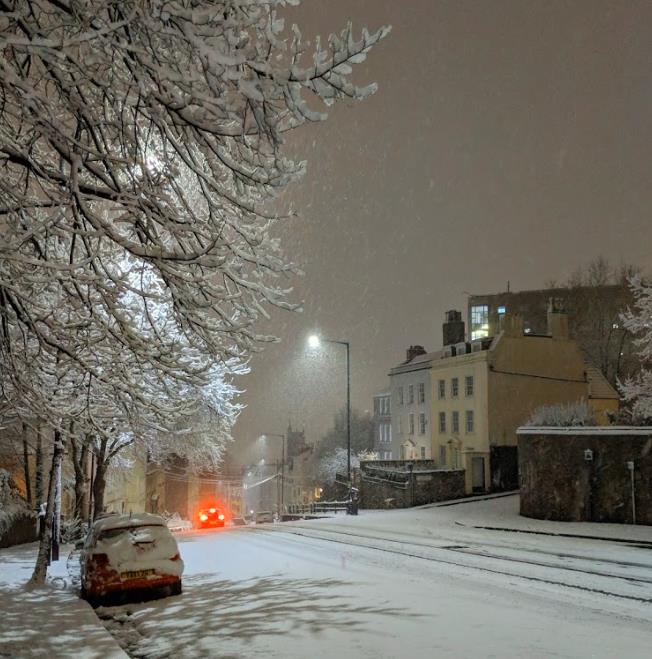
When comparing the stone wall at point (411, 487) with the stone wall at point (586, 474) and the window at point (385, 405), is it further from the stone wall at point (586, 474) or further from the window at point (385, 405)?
the window at point (385, 405)

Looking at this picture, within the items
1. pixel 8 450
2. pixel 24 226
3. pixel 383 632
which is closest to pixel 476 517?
pixel 8 450

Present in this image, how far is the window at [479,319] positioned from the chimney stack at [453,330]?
29995mm

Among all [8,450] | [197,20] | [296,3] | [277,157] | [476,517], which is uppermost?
[296,3]

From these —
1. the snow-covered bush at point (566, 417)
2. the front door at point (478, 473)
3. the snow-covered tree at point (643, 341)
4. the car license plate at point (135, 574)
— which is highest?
the snow-covered tree at point (643, 341)

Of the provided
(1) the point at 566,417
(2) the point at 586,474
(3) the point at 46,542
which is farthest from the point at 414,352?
(3) the point at 46,542

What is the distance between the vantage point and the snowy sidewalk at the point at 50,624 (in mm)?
8219

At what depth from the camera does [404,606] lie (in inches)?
389

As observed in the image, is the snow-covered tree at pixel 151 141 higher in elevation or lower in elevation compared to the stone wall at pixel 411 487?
higher

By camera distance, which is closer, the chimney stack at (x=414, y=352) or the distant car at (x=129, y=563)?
→ the distant car at (x=129, y=563)

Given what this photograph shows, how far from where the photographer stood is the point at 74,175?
5.57 metres

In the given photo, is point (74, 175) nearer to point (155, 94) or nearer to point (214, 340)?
point (155, 94)

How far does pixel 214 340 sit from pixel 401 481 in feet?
124

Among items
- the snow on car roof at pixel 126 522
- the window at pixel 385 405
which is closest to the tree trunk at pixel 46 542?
the snow on car roof at pixel 126 522

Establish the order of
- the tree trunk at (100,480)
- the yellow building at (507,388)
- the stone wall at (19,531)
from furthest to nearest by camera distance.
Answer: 1. the yellow building at (507,388)
2. the tree trunk at (100,480)
3. the stone wall at (19,531)
